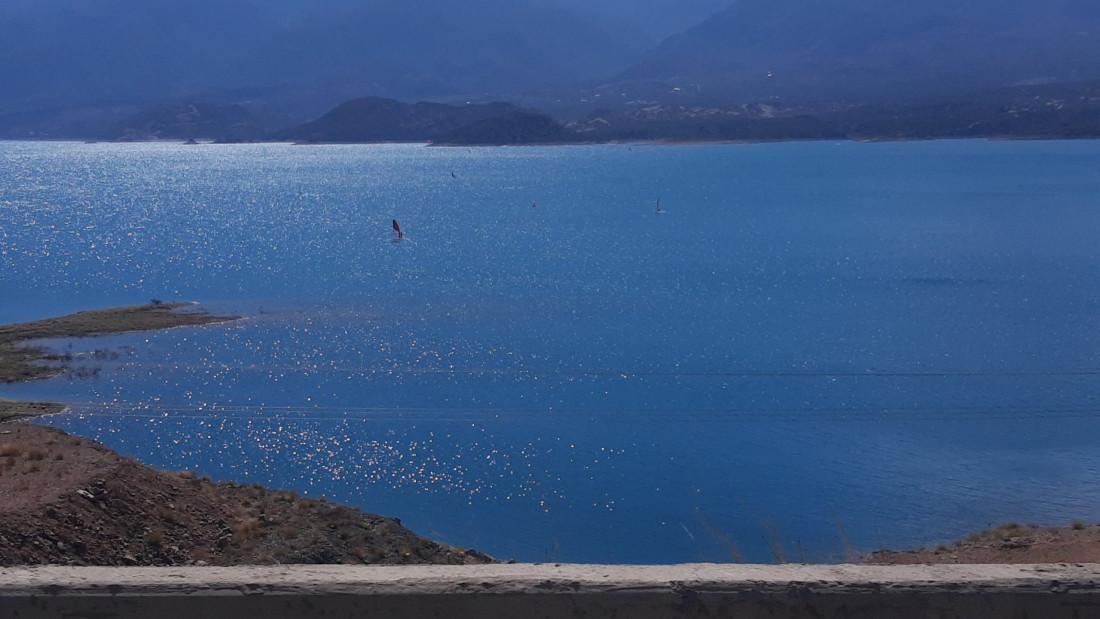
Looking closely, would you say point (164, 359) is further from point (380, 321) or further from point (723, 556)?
point (723, 556)

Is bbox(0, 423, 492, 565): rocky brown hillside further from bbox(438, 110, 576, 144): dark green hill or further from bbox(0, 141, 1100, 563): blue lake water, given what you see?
bbox(438, 110, 576, 144): dark green hill

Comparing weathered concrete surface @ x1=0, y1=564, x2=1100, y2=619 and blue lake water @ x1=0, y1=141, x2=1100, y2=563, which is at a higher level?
weathered concrete surface @ x1=0, y1=564, x2=1100, y2=619

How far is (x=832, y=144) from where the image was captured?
127625 millimetres

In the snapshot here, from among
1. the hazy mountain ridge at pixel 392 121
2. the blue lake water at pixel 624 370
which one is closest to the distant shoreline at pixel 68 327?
the blue lake water at pixel 624 370

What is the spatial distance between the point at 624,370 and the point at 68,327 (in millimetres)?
15465

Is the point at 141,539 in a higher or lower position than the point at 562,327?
higher

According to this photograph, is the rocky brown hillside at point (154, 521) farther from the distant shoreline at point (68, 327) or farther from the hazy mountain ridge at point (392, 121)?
the hazy mountain ridge at point (392, 121)

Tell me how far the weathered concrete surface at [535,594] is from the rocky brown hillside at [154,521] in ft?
16.8

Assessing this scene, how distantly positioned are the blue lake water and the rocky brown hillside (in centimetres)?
319

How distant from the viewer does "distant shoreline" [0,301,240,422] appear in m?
25.2

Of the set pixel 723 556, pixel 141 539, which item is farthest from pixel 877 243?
pixel 141 539

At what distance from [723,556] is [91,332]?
20.6m

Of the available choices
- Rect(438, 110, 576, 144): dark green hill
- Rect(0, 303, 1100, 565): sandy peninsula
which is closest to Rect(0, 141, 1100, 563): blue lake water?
Rect(0, 303, 1100, 565): sandy peninsula

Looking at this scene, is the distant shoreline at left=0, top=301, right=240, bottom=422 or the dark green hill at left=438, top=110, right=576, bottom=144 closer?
the distant shoreline at left=0, top=301, right=240, bottom=422
